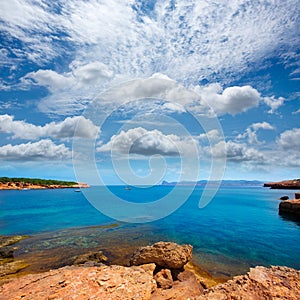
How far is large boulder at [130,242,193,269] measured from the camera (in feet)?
53.1

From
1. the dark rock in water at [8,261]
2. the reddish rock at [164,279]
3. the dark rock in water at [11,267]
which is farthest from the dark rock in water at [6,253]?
the reddish rock at [164,279]

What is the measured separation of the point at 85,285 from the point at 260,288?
6.56 meters

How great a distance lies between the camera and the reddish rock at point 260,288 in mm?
7297

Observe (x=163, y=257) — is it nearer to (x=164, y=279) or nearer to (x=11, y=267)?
(x=164, y=279)

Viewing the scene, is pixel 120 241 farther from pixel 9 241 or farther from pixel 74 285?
pixel 74 285

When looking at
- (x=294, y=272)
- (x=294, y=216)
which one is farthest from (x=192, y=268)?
(x=294, y=216)

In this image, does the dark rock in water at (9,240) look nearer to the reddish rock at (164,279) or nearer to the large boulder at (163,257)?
the large boulder at (163,257)

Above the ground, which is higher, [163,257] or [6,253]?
[163,257]

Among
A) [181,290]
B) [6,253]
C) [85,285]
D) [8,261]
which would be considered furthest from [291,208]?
[85,285]

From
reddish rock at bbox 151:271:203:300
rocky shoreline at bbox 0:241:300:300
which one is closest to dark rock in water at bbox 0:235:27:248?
rocky shoreline at bbox 0:241:300:300

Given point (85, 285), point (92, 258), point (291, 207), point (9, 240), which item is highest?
point (85, 285)

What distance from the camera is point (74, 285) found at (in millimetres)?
8516

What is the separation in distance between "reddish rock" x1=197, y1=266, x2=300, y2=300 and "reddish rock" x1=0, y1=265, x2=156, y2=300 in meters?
2.85

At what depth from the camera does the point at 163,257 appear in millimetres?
16234
